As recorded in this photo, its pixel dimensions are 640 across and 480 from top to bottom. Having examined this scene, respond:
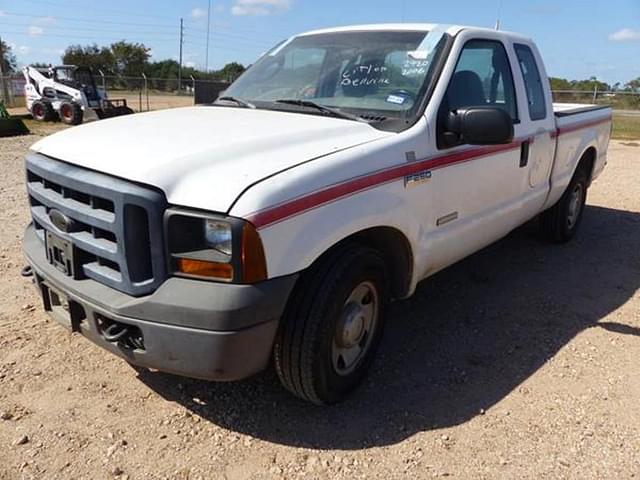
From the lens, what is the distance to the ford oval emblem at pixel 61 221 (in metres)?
2.79

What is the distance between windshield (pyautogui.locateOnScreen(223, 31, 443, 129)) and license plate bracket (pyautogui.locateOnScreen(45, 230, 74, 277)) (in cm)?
152

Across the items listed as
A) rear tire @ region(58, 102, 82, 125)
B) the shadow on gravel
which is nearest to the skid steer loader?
rear tire @ region(58, 102, 82, 125)

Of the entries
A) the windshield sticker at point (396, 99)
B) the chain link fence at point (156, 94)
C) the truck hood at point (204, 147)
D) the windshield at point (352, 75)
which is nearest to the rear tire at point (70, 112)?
the chain link fence at point (156, 94)

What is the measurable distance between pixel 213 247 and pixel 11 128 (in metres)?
15.0

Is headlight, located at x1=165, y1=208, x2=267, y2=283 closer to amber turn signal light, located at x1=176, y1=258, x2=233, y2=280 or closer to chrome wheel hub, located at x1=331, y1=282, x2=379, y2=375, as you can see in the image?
amber turn signal light, located at x1=176, y1=258, x2=233, y2=280

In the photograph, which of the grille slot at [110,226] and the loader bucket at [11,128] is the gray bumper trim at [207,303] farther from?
the loader bucket at [11,128]

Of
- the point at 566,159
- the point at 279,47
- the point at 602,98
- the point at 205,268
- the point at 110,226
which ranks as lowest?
the point at 205,268

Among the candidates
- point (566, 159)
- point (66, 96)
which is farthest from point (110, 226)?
point (66, 96)

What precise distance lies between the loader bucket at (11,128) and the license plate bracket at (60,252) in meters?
13.7

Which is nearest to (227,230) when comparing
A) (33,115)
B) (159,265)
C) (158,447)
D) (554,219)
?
(159,265)

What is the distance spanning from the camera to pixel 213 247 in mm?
2428

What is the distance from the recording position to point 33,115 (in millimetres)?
20469

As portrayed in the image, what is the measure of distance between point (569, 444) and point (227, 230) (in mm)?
1943

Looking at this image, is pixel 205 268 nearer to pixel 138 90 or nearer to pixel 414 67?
pixel 414 67
